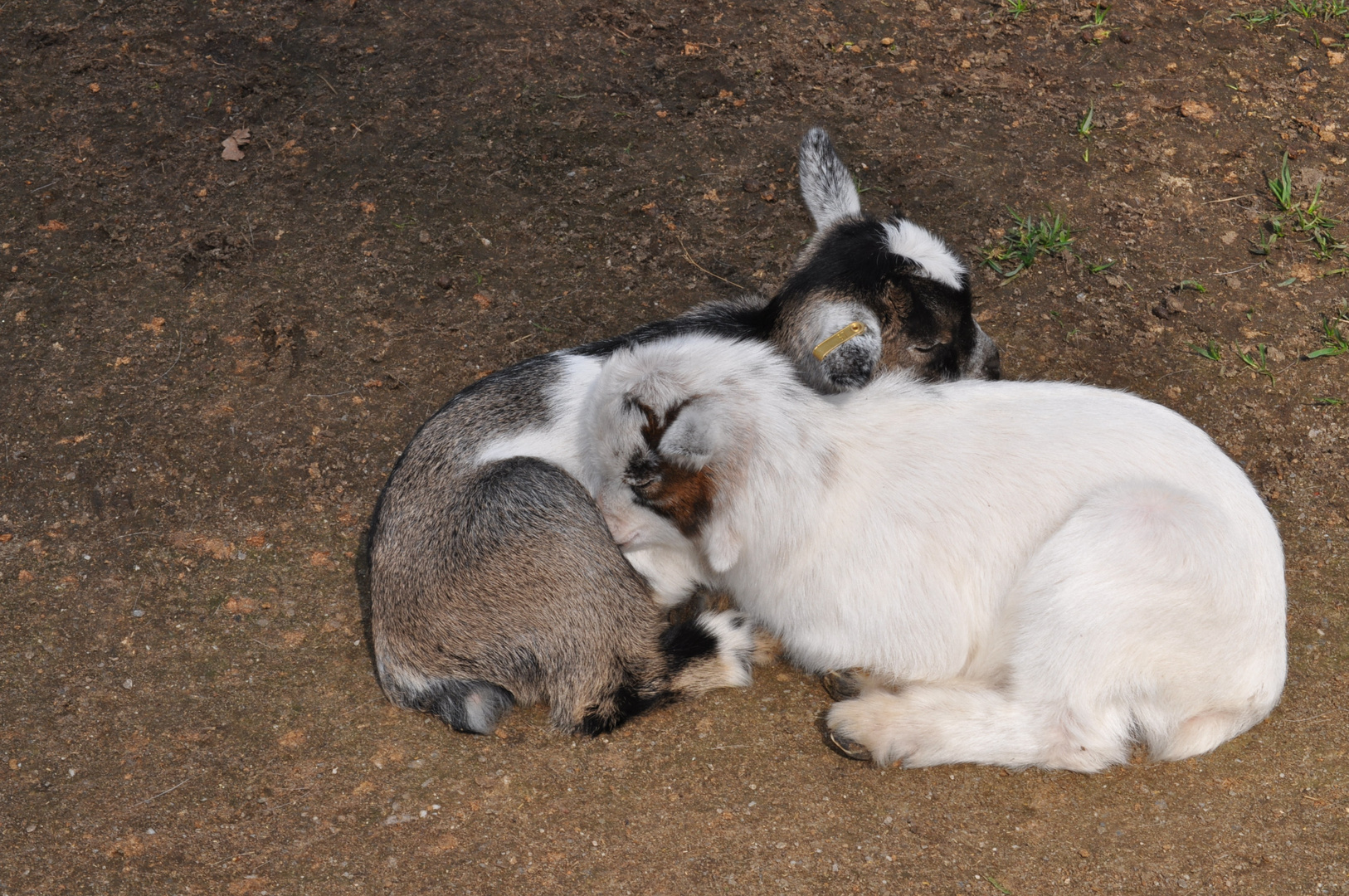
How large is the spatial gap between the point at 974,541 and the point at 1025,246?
253 cm

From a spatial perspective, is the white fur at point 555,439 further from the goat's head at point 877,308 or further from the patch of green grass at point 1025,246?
the patch of green grass at point 1025,246

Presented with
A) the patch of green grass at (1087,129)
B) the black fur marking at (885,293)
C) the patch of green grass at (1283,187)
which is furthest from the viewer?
the patch of green grass at (1087,129)

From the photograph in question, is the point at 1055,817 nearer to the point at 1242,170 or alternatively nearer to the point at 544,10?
the point at 1242,170

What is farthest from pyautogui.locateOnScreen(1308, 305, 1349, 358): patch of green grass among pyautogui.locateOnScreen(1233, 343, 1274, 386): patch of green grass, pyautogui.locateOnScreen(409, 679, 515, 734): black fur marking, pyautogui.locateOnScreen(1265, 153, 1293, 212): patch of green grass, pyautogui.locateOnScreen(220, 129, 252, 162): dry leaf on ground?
pyautogui.locateOnScreen(220, 129, 252, 162): dry leaf on ground

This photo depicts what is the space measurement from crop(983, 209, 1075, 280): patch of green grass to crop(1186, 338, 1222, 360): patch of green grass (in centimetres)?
85

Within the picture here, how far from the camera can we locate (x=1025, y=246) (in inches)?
213

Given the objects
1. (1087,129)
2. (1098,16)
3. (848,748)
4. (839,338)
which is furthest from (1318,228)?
(848,748)

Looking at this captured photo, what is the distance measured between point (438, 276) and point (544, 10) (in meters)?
2.33

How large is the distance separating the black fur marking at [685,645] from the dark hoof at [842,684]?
1.47 ft

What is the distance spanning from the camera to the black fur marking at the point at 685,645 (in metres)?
→ 3.77

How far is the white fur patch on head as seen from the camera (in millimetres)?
3980

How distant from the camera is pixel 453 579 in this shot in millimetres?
3598

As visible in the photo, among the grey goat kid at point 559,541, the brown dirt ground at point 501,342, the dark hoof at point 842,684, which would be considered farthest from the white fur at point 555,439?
the dark hoof at point 842,684

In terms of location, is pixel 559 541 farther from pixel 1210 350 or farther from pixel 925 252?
pixel 1210 350
